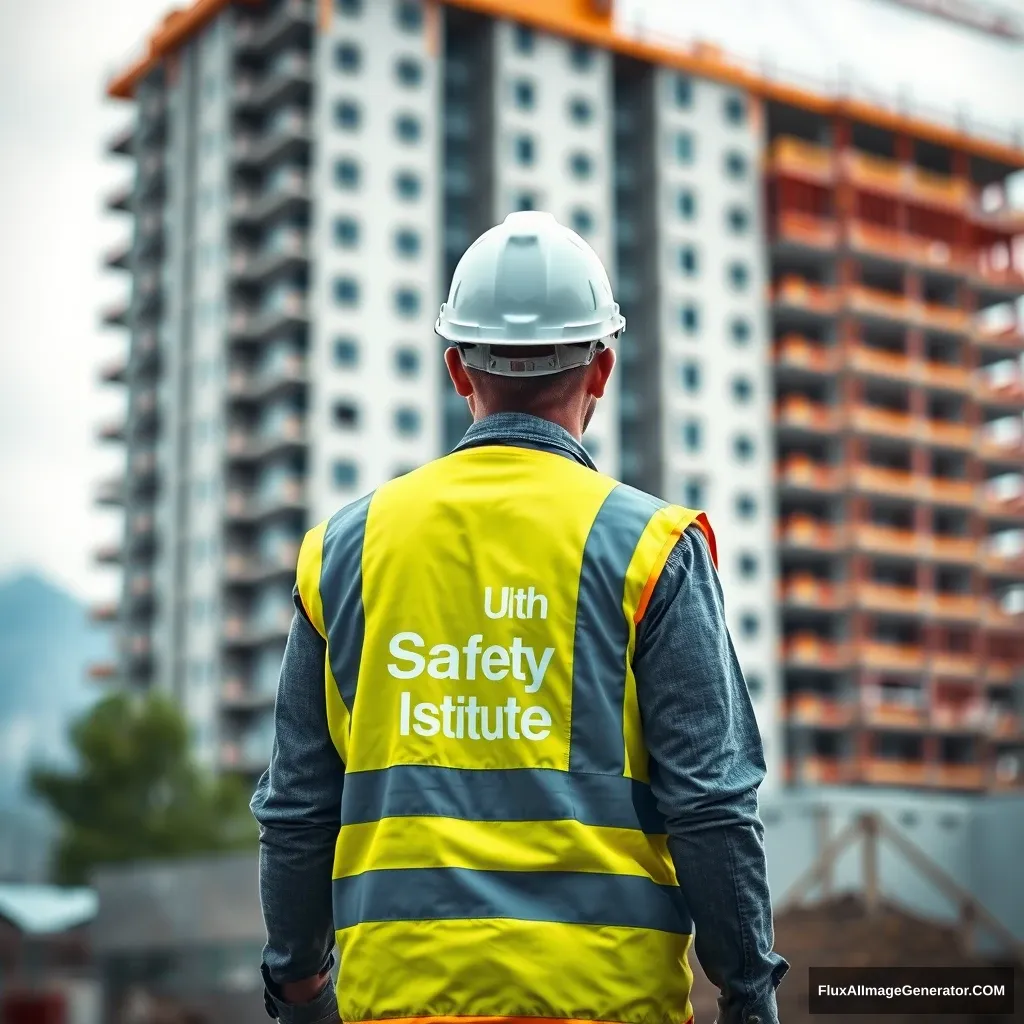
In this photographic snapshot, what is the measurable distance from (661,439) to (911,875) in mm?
22097

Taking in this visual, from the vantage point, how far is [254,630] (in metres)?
58.8

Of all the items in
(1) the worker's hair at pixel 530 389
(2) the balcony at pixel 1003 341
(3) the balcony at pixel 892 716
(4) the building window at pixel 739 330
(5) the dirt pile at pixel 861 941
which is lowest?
(5) the dirt pile at pixel 861 941

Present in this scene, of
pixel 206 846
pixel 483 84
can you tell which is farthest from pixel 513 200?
pixel 206 846

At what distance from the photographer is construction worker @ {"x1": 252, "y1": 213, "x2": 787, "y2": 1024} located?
2248 mm

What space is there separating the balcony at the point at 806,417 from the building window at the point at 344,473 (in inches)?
649

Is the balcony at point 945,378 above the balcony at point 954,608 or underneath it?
above

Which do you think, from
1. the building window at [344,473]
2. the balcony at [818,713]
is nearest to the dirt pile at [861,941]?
the building window at [344,473]

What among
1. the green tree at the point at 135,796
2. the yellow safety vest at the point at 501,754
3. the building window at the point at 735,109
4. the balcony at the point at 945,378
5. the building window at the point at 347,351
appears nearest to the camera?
the yellow safety vest at the point at 501,754

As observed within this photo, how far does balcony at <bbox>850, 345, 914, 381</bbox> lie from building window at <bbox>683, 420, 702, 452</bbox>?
6520mm

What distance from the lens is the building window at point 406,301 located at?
60469 mm

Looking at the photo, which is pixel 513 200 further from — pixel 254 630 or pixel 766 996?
pixel 766 996

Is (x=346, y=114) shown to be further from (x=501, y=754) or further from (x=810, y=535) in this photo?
(x=501, y=754)

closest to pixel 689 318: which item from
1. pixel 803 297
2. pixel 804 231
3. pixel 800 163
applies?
pixel 803 297

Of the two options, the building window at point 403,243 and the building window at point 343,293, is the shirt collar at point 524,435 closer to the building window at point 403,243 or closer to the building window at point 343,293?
the building window at point 343,293
